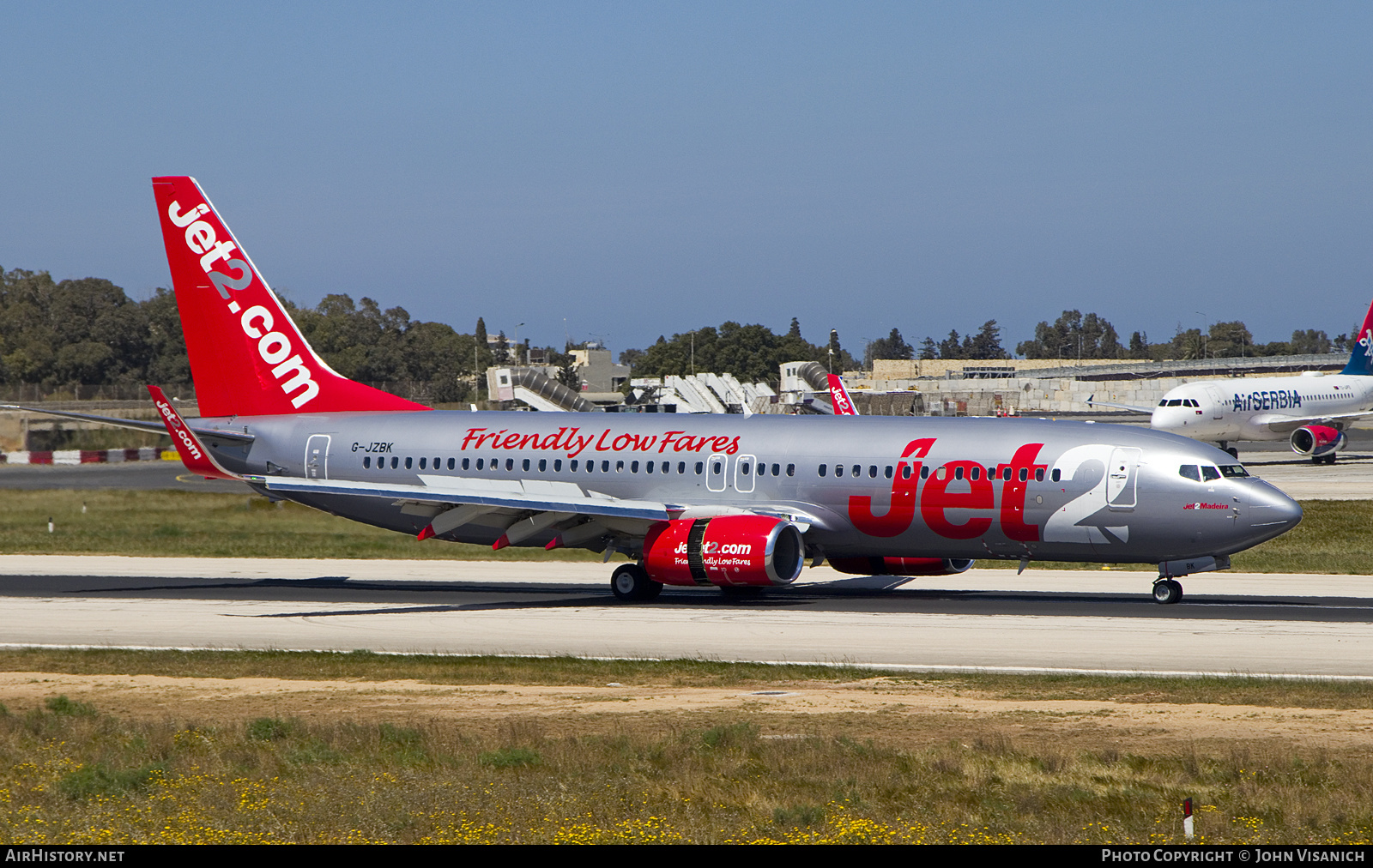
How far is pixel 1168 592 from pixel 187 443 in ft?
74.6

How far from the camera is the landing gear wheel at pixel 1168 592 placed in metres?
33.6

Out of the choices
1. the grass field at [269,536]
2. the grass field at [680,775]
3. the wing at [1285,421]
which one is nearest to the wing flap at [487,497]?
the grass field at [269,536]

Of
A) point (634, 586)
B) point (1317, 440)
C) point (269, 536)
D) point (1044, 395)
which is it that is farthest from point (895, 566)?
point (1044, 395)

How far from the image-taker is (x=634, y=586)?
118 ft

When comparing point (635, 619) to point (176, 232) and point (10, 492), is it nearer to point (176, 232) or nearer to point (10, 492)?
point (176, 232)

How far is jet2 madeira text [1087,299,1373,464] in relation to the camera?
83.9 metres

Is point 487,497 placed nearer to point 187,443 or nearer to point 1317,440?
point 187,443

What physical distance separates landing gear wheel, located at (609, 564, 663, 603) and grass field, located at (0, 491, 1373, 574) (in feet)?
23.3

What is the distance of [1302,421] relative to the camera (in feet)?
287

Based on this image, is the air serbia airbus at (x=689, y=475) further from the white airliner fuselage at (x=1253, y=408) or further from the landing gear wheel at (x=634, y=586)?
the white airliner fuselage at (x=1253, y=408)

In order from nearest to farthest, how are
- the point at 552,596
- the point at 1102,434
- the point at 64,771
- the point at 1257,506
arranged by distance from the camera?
1. the point at 64,771
2. the point at 1257,506
3. the point at 1102,434
4. the point at 552,596

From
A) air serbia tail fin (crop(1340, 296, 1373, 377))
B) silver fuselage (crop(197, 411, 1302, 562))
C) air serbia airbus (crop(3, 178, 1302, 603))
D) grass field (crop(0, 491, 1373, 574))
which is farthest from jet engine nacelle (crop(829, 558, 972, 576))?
air serbia tail fin (crop(1340, 296, 1373, 377))

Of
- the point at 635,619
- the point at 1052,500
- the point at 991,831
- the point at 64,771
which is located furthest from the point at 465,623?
the point at 991,831
